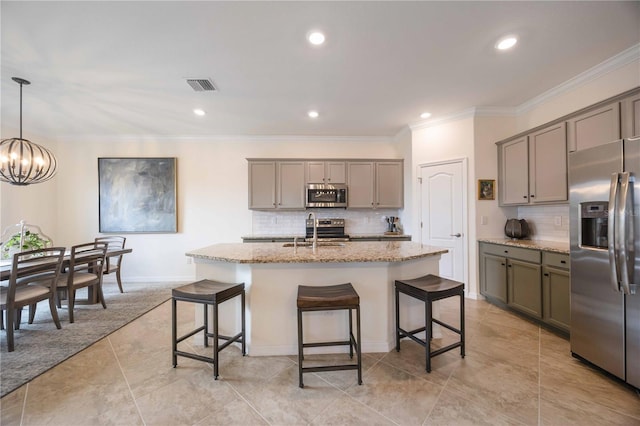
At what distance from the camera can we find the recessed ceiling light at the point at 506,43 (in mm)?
2184

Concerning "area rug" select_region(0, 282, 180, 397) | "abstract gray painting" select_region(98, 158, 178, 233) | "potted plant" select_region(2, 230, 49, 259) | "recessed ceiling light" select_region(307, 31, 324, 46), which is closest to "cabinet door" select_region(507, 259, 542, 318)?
"recessed ceiling light" select_region(307, 31, 324, 46)

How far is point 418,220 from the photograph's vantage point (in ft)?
13.9

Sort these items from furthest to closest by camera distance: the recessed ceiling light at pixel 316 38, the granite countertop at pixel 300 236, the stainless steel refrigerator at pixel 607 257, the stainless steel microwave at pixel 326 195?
the stainless steel microwave at pixel 326 195
the granite countertop at pixel 300 236
the recessed ceiling light at pixel 316 38
the stainless steel refrigerator at pixel 607 257

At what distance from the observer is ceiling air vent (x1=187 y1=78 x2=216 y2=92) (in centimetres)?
282

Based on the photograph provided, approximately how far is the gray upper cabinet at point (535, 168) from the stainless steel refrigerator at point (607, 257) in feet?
2.85

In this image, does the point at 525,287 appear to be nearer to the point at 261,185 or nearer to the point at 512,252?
the point at 512,252

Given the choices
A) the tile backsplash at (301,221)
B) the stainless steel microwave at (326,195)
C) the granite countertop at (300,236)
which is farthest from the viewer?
the tile backsplash at (301,221)

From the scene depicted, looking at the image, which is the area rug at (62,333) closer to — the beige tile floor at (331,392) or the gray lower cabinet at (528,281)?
the beige tile floor at (331,392)

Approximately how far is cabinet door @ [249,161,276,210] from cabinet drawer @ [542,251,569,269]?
3.84 meters

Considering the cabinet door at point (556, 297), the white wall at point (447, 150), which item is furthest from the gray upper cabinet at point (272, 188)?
the cabinet door at point (556, 297)

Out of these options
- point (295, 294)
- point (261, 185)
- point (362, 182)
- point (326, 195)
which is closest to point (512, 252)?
point (362, 182)

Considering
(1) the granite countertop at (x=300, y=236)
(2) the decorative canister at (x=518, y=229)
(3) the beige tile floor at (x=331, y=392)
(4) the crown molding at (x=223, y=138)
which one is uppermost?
(4) the crown molding at (x=223, y=138)

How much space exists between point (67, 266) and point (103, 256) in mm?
346

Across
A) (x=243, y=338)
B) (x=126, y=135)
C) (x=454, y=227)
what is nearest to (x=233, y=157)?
(x=126, y=135)
